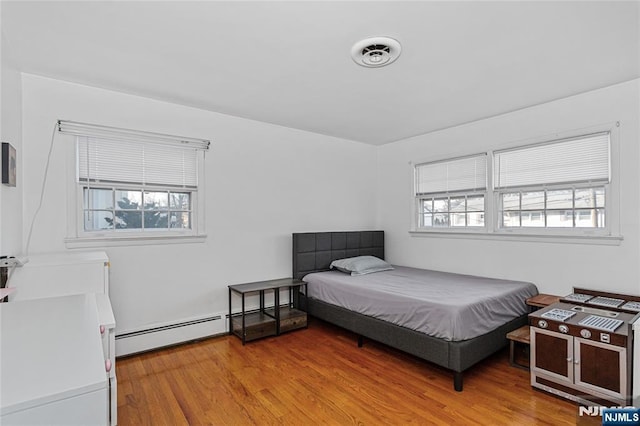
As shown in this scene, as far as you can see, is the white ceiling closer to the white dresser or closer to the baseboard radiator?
the white dresser

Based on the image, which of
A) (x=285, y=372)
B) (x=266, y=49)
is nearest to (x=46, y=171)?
(x=266, y=49)

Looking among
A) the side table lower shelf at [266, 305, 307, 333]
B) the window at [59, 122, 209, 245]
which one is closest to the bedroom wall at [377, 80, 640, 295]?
the side table lower shelf at [266, 305, 307, 333]

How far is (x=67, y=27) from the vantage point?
204 cm

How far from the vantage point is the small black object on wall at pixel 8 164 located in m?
2.05

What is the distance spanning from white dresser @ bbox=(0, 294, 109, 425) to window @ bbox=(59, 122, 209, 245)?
2.04 meters

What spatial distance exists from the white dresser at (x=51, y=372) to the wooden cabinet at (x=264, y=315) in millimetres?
2251

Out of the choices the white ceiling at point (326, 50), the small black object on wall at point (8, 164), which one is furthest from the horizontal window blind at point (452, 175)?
the small black object on wall at point (8, 164)

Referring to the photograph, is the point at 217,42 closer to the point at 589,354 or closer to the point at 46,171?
the point at 46,171

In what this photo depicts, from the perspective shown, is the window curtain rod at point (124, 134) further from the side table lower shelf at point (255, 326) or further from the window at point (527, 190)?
the window at point (527, 190)

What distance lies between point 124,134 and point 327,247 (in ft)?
8.57

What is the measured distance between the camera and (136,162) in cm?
319

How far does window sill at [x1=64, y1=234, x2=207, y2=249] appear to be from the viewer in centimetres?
287

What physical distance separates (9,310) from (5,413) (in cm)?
84

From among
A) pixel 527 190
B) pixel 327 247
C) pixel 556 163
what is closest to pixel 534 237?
pixel 527 190
